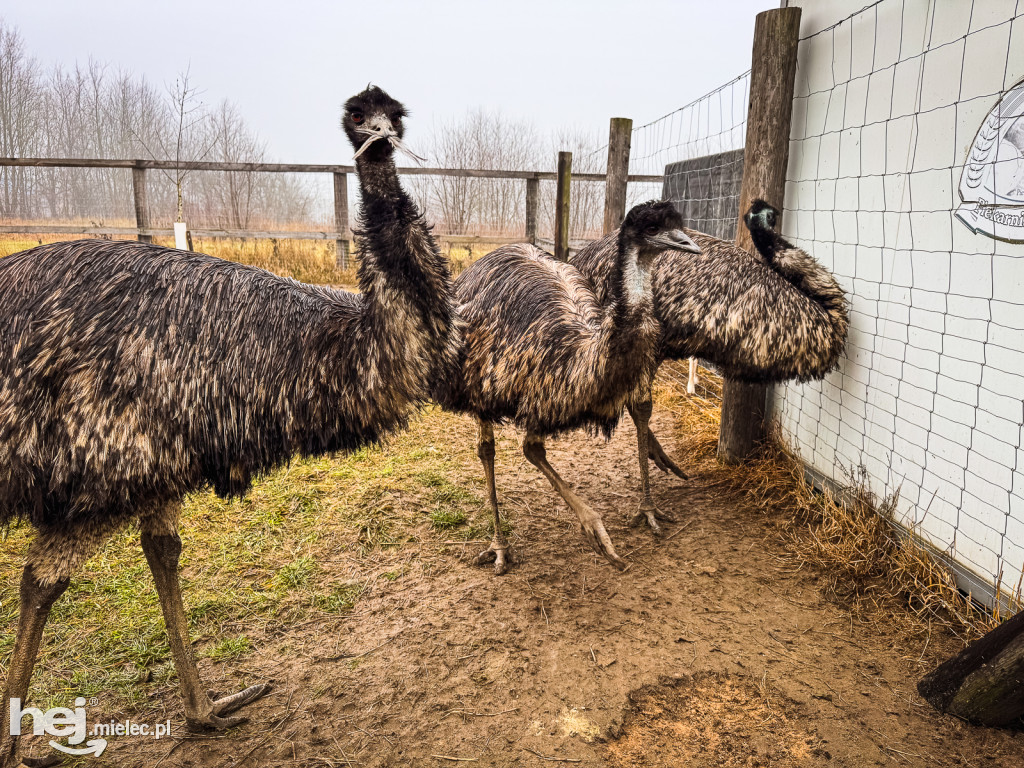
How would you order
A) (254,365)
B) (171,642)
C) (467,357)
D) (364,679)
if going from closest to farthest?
(254,365) < (171,642) < (364,679) < (467,357)

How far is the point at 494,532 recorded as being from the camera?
3699mm

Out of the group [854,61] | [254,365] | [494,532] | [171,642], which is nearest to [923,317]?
[854,61]

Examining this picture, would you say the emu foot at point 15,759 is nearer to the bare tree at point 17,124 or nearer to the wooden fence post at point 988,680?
the wooden fence post at point 988,680

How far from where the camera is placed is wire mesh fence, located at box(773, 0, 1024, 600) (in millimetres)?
2527

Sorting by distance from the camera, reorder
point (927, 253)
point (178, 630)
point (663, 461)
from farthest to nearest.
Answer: point (663, 461) < point (927, 253) < point (178, 630)

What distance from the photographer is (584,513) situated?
2.90m

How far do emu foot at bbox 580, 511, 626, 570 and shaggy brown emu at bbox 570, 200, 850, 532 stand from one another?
0.83m

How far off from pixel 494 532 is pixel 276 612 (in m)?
1.13

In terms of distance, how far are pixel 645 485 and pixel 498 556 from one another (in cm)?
96

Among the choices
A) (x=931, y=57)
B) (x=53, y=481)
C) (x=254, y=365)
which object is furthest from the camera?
(x=931, y=57)

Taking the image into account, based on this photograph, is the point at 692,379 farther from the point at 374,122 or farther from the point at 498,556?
the point at 374,122

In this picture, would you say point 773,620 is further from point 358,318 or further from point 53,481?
point 53,481

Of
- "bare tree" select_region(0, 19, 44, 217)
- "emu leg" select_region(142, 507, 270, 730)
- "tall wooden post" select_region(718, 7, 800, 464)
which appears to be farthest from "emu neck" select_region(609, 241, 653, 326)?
"bare tree" select_region(0, 19, 44, 217)

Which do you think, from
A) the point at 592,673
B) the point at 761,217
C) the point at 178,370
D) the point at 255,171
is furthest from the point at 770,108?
the point at 255,171
